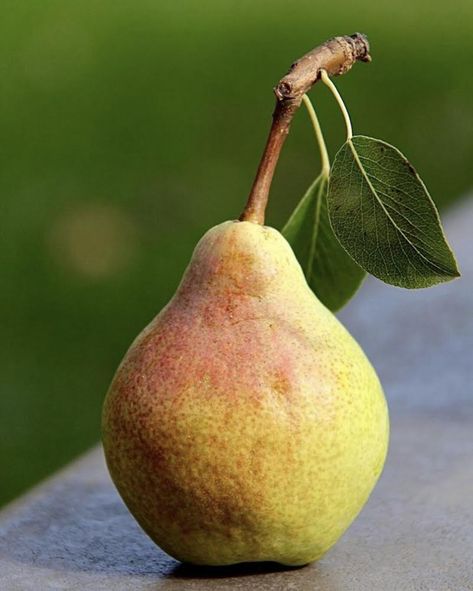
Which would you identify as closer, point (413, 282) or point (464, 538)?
point (413, 282)

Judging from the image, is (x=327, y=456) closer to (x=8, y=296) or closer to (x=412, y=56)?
Answer: (x=8, y=296)

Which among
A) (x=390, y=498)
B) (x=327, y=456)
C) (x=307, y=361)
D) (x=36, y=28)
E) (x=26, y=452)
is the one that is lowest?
(x=26, y=452)

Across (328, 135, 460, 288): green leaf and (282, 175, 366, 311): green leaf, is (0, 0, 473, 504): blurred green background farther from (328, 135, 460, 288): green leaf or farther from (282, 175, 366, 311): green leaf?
(328, 135, 460, 288): green leaf

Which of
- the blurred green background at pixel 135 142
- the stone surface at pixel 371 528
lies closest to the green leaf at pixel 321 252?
the stone surface at pixel 371 528

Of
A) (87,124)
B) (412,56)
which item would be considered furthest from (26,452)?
(412,56)

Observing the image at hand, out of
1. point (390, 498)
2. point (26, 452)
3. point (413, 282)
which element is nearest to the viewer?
point (413, 282)

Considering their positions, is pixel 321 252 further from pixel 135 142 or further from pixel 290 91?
pixel 135 142

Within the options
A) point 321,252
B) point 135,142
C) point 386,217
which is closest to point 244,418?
point 386,217

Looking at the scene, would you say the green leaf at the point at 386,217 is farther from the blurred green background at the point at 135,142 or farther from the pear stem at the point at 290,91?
the blurred green background at the point at 135,142
